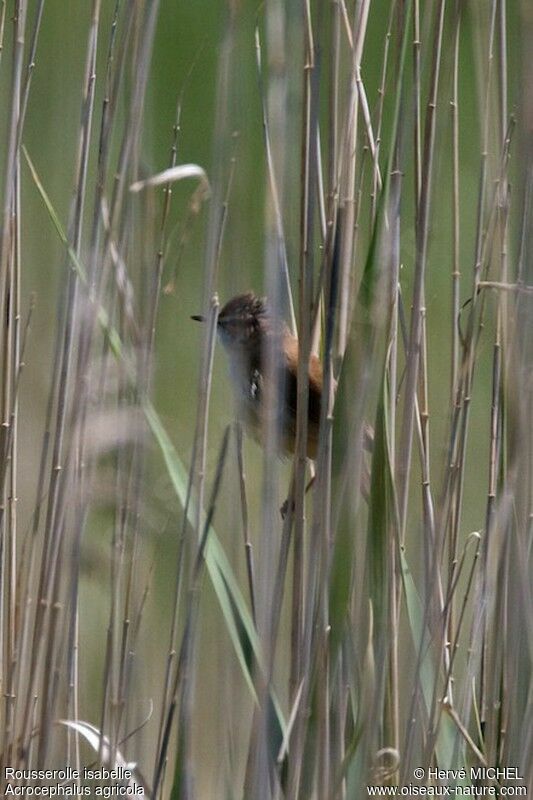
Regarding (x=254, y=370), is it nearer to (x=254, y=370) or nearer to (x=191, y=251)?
(x=254, y=370)

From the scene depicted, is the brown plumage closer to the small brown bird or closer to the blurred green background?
the small brown bird

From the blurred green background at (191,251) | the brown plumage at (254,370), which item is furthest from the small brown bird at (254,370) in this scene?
the blurred green background at (191,251)

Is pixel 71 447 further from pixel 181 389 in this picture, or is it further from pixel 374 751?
pixel 181 389

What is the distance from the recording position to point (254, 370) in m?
2.93

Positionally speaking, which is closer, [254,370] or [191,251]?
[254,370]

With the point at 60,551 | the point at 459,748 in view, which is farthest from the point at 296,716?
the point at 60,551

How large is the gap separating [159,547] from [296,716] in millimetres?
425

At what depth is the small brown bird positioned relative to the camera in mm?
2566

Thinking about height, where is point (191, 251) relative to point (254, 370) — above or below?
above

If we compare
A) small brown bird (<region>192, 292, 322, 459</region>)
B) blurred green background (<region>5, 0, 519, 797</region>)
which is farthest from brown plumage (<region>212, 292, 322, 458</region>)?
blurred green background (<region>5, 0, 519, 797</region>)

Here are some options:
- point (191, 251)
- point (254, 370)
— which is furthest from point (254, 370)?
point (191, 251)

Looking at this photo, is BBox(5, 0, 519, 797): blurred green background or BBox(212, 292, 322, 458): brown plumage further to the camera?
BBox(212, 292, 322, 458): brown plumage

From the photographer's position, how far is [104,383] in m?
1.63

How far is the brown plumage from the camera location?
8.43 ft
